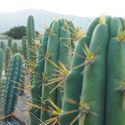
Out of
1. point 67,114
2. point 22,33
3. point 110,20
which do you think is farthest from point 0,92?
point 22,33

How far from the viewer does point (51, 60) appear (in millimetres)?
2420

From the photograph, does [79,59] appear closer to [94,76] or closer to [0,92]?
[94,76]

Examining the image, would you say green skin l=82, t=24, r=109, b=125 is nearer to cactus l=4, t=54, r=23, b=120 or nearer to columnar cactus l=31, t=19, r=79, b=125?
columnar cactus l=31, t=19, r=79, b=125

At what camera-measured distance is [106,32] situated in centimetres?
164

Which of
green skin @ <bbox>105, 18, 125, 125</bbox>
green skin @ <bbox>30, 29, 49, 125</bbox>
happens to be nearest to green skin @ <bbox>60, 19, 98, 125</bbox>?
green skin @ <bbox>105, 18, 125, 125</bbox>

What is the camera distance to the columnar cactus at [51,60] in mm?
2357

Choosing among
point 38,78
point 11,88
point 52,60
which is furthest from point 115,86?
point 11,88

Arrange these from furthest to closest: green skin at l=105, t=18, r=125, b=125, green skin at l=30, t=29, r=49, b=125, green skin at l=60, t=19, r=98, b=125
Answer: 1. green skin at l=30, t=29, r=49, b=125
2. green skin at l=60, t=19, r=98, b=125
3. green skin at l=105, t=18, r=125, b=125

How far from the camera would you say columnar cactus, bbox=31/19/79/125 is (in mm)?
2357

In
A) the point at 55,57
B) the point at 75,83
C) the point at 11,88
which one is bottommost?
the point at 11,88

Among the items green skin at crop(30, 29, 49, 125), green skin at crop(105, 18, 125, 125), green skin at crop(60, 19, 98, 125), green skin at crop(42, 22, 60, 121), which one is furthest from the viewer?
green skin at crop(30, 29, 49, 125)

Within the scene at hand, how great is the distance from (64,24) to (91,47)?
1.11m

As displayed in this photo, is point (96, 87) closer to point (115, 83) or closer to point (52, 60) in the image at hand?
point (115, 83)

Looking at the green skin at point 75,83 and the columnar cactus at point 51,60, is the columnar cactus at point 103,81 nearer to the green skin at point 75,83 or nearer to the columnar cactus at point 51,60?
the green skin at point 75,83
